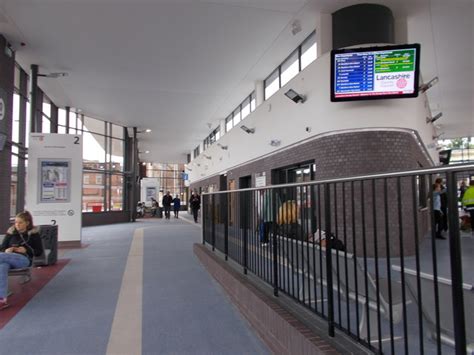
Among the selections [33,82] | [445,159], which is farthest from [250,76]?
[445,159]

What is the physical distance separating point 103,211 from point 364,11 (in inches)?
576

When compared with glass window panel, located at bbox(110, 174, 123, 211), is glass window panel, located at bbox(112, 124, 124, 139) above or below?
above

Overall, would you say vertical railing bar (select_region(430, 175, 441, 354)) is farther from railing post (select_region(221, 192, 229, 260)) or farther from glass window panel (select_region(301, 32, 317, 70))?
glass window panel (select_region(301, 32, 317, 70))

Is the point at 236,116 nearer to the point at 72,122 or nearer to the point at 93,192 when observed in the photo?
the point at 72,122

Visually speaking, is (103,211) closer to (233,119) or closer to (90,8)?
(233,119)

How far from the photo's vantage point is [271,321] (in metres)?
3.27

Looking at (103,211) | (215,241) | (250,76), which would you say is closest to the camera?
(215,241)

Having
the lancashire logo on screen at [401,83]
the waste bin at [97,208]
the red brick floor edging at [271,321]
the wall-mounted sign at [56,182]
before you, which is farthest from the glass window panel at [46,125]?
the lancashire logo on screen at [401,83]

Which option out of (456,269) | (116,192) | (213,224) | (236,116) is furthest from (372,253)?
(116,192)

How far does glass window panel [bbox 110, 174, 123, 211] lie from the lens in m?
18.8

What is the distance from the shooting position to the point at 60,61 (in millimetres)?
10133

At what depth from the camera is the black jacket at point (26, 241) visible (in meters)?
5.29

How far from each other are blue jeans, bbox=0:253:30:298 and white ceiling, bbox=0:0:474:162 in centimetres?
492

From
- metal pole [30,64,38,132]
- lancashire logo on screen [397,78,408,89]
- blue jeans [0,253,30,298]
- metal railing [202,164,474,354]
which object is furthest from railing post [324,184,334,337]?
metal pole [30,64,38,132]
